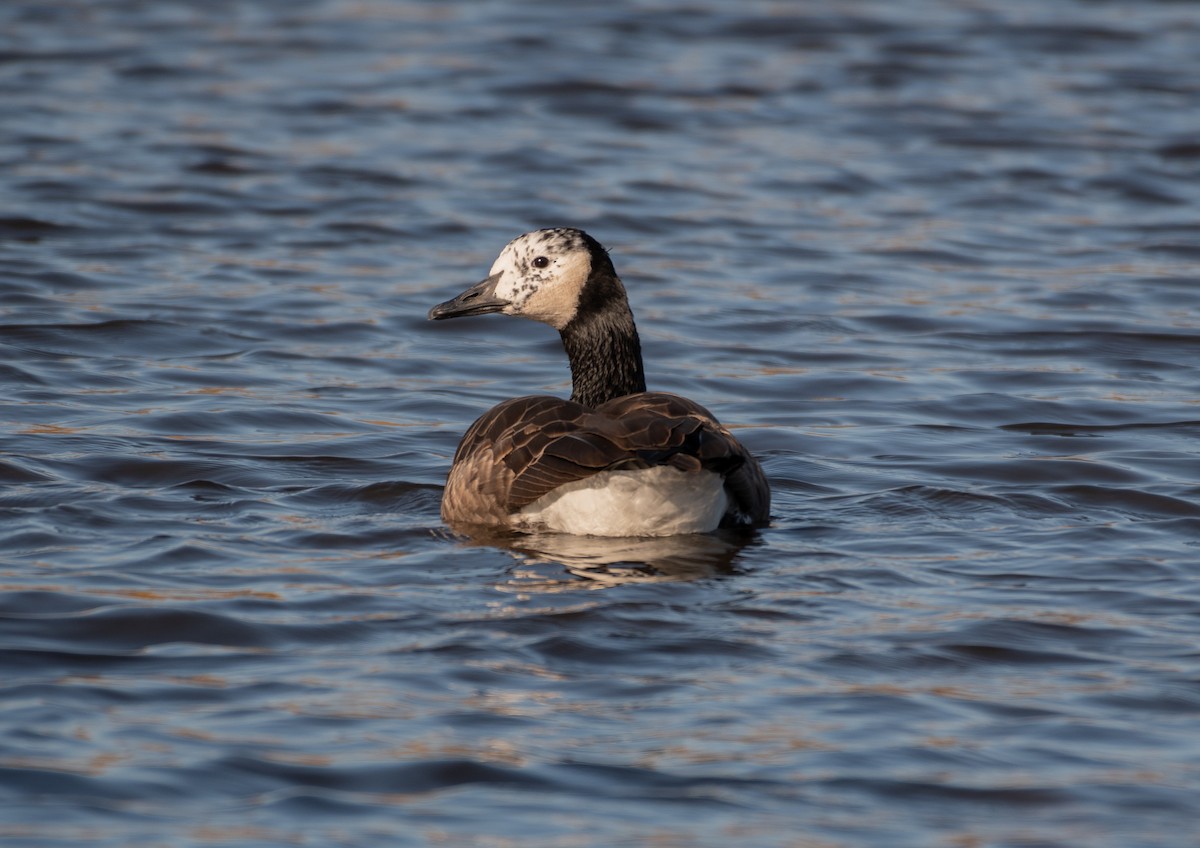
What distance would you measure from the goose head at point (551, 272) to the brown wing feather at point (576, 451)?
3.22 feet

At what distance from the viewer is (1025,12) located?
981 inches

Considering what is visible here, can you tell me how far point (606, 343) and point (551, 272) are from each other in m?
0.47

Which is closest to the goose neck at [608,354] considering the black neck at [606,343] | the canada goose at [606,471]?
the black neck at [606,343]

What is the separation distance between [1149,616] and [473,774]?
310 centimetres

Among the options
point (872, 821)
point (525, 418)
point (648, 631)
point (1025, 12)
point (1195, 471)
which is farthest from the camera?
point (1025, 12)

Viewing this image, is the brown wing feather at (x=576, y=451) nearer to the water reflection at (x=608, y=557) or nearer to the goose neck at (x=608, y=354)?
the water reflection at (x=608, y=557)

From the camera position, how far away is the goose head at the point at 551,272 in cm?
995

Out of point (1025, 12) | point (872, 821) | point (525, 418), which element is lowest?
point (872, 821)

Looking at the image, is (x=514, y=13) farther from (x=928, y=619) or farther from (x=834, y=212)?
(x=928, y=619)

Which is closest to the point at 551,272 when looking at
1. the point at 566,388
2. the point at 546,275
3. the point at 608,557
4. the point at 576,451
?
the point at 546,275

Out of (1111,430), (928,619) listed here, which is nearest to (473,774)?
(928,619)

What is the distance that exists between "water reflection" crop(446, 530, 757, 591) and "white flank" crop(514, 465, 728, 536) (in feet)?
0.19

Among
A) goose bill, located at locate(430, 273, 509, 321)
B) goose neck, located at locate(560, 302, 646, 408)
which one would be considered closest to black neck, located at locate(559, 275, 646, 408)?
goose neck, located at locate(560, 302, 646, 408)

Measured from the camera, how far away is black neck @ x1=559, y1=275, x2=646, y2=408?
9.90 metres
